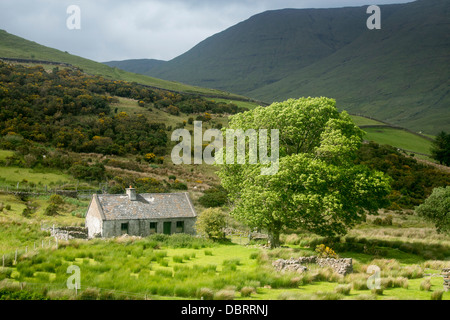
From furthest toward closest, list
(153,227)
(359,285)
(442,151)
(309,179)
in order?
(442,151), (153,227), (309,179), (359,285)

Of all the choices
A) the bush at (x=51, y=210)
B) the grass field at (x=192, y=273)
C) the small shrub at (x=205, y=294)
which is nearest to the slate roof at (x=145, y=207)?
the grass field at (x=192, y=273)

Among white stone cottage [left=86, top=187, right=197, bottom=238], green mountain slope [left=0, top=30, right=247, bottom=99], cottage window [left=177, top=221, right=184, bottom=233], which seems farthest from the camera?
green mountain slope [left=0, top=30, right=247, bottom=99]

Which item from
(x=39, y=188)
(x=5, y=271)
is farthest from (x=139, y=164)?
(x=5, y=271)

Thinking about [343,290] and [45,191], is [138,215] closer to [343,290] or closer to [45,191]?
[45,191]

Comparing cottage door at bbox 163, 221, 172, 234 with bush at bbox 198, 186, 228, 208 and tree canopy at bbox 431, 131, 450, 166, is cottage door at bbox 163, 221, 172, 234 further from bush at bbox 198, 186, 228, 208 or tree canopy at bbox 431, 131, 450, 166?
tree canopy at bbox 431, 131, 450, 166

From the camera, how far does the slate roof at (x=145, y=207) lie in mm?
34344

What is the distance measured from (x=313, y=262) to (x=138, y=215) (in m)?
16.7

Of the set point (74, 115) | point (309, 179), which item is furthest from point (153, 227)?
point (74, 115)

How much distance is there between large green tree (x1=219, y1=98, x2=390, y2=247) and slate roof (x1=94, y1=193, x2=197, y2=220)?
6.87 m

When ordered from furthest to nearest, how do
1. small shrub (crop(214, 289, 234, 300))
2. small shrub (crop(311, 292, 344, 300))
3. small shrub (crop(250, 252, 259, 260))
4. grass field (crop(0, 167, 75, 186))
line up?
grass field (crop(0, 167, 75, 186)), small shrub (crop(250, 252, 259, 260)), small shrub (crop(214, 289, 234, 300)), small shrub (crop(311, 292, 344, 300))

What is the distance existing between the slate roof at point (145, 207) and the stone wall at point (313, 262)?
600 inches

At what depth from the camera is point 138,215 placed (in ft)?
114

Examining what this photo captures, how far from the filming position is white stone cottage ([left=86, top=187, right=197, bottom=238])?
111ft

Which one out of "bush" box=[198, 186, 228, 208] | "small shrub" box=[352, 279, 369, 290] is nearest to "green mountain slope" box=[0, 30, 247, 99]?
"bush" box=[198, 186, 228, 208]
